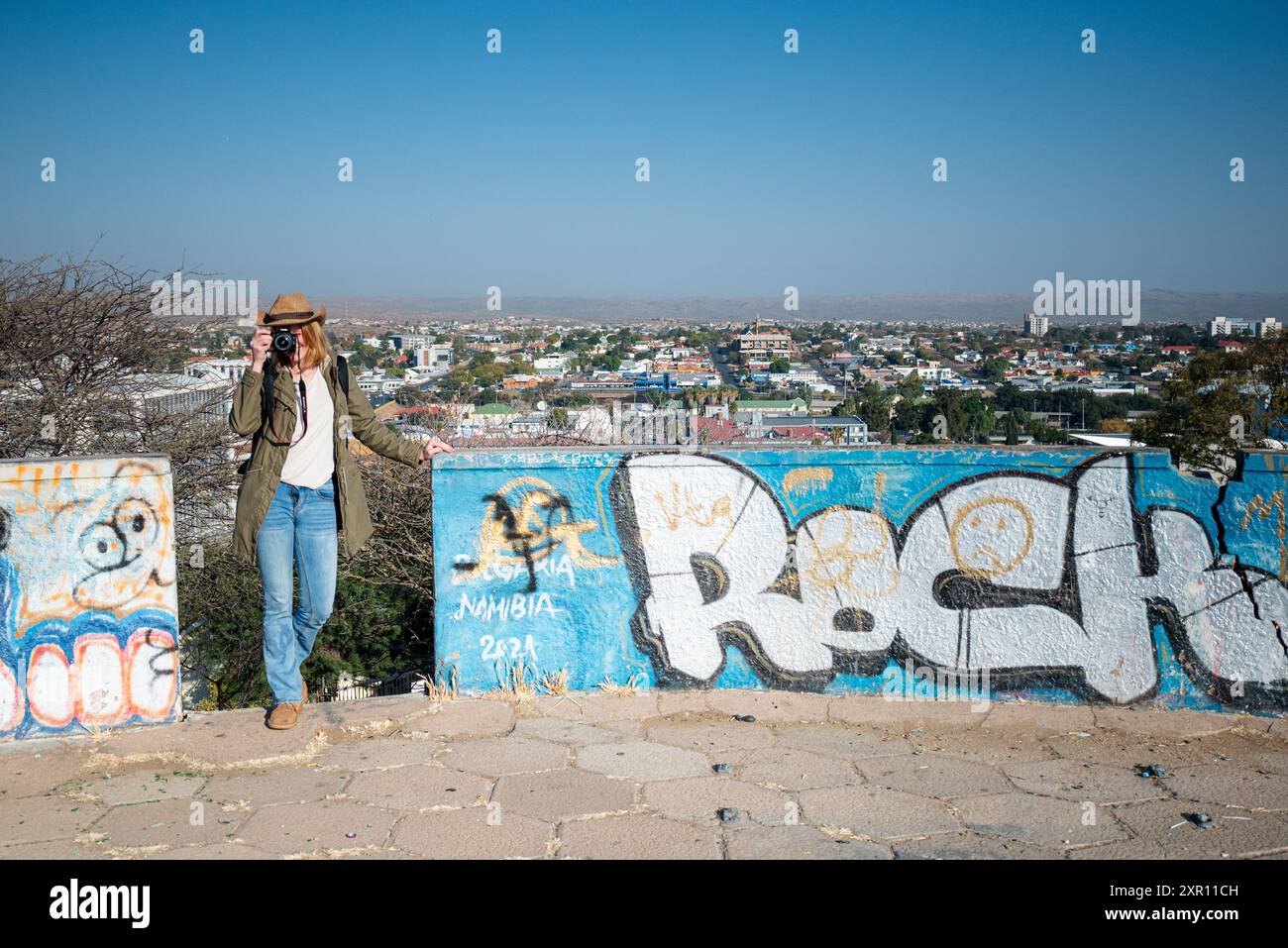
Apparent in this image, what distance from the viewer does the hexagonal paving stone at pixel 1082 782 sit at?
3.73 meters

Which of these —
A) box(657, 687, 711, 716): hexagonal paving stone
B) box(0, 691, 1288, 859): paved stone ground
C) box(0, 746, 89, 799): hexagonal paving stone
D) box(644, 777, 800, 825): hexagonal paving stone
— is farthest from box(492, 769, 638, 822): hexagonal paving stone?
box(0, 746, 89, 799): hexagonal paving stone

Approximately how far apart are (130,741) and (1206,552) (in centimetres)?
450

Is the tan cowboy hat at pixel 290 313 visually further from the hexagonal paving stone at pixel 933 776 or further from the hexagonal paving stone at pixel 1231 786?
the hexagonal paving stone at pixel 1231 786

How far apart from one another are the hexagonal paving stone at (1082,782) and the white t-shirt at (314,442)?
114 inches

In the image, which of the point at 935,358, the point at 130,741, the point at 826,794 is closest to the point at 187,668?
the point at 130,741

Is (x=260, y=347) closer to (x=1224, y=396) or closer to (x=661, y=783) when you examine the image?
(x=661, y=783)

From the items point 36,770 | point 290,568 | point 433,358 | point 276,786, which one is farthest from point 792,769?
point 433,358

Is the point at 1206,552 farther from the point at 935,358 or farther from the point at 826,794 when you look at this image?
the point at 935,358

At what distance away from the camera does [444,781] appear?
12.6 ft

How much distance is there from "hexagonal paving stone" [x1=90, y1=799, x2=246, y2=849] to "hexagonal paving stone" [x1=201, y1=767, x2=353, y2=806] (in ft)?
0.33

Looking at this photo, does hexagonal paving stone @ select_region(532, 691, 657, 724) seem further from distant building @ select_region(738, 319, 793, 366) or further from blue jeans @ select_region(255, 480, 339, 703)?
distant building @ select_region(738, 319, 793, 366)

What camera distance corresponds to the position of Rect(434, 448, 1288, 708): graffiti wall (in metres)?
4.55

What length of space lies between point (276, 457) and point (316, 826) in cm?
149
